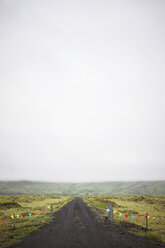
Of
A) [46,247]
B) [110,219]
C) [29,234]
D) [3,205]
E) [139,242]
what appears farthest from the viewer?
[3,205]

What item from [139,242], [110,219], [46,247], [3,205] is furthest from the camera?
[3,205]

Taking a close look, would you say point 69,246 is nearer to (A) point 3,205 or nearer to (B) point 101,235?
(B) point 101,235

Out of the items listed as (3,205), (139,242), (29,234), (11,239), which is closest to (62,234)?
(29,234)

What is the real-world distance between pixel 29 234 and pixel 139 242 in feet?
40.7

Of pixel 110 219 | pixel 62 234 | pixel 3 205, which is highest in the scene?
pixel 62 234

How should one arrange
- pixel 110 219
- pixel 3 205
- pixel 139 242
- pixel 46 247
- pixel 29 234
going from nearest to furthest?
pixel 46 247
pixel 139 242
pixel 29 234
pixel 110 219
pixel 3 205

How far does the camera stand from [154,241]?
14.7 metres

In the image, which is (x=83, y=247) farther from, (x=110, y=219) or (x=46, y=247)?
(x=110, y=219)

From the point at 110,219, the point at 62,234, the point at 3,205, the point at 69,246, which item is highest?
the point at 69,246

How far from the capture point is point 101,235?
52.2 feet

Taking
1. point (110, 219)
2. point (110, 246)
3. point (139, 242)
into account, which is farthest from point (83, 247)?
point (110, 219)

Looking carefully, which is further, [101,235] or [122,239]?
[101,235]

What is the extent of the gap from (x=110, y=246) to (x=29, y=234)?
9587mm

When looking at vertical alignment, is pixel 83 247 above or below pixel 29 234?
above
